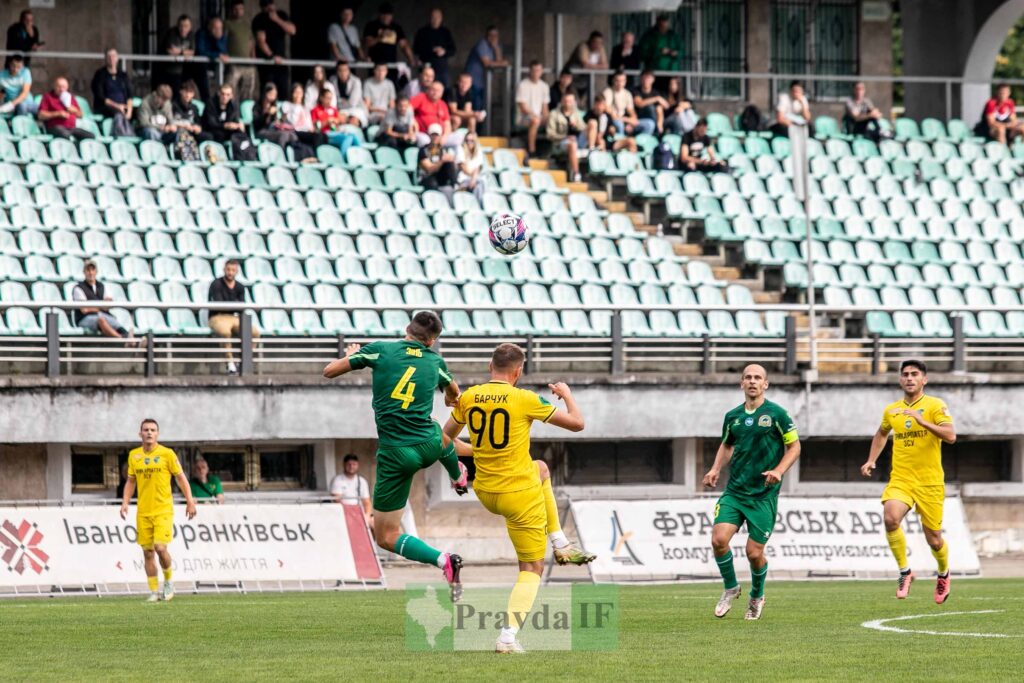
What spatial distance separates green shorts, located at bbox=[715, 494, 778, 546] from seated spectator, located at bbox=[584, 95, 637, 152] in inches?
523

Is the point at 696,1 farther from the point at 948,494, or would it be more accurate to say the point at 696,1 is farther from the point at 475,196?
the point at 948,494

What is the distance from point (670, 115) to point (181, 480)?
1292cm

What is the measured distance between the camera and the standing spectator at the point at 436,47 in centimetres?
2689

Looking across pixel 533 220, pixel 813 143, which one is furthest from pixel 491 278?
pixel 813 143

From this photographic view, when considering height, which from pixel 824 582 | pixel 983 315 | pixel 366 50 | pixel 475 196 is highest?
pixel 366 50

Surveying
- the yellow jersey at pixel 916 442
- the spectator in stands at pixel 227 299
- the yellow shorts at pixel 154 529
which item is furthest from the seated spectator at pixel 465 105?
the yellow jersey at pixel 916 442

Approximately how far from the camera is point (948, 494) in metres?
21.2

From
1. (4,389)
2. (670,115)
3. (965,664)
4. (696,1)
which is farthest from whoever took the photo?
(696,1)

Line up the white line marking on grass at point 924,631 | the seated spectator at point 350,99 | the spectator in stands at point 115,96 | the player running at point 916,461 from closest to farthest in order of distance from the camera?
the white line marking on grass at point 924,631, the player running at point 916,461, the spectator in stands at point 115,96, the seated spectator at point 350,99

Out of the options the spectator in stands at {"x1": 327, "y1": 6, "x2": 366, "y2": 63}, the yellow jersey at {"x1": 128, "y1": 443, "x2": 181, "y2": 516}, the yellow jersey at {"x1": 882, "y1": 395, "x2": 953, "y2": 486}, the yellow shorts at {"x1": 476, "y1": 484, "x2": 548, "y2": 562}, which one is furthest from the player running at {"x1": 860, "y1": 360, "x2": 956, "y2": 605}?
the spectator in stands at {"x1": 327, "y1": 6, "x2": 366, "y2": 63}

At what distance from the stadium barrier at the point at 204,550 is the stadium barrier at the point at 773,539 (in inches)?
101

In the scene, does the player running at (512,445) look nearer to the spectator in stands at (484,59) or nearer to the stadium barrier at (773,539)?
the stadium barrier at (773,539)

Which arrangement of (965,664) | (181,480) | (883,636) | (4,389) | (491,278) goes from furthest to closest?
(491,278), (4,389), (181,480), (883,636), (965,664)

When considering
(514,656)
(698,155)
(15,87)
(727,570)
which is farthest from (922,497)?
(15,87)
